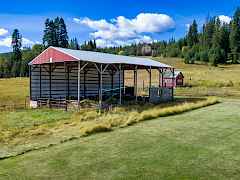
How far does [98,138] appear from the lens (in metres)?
13.1

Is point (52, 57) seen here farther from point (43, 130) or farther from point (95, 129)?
point (95, 129)

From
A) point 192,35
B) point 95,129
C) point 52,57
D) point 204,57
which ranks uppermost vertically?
point 192,35

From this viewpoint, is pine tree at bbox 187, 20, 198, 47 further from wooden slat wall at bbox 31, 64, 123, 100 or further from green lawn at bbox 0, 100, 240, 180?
green lawn at bbox 0, 100, 240, 180

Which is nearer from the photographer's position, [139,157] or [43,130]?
[139,157]

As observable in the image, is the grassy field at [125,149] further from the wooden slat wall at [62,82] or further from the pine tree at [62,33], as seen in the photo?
the pine tree at [62,33]

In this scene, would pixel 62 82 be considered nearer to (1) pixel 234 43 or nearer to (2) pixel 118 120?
(2) pixel 118 120

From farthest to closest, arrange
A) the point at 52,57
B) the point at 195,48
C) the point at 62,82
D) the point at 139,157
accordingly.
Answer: the point at 195,48
the point at 62,82
the point at 52,57
the point at 139,157

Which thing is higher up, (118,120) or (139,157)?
(118,120)

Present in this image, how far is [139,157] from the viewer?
401 inches

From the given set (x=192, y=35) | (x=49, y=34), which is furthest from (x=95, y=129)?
(x=192, y=35)

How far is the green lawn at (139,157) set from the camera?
8719 millimetres

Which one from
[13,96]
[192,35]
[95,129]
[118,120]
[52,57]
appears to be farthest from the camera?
[192,35]

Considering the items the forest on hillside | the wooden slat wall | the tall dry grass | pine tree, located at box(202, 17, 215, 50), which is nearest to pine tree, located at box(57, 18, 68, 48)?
the forest on hillside

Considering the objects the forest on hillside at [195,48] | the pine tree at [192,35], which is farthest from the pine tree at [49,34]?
the pine tree at [192,35]
